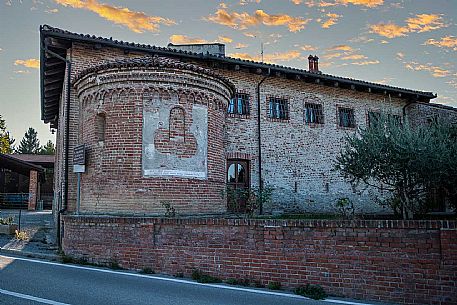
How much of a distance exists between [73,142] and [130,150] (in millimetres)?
3481

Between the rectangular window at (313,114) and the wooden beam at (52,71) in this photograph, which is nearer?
the wooden beam at (52,71)

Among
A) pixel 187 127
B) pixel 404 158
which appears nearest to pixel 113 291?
pixel 187 127

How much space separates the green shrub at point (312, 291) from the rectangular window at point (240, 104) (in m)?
11.3

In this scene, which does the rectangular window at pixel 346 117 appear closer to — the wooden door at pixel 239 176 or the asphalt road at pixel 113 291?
the wooden door at pixel 239 176

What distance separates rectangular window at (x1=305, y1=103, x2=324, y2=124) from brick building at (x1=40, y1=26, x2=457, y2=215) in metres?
0.05

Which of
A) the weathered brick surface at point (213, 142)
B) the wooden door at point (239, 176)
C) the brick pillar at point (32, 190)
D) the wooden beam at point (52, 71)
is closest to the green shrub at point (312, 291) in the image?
the weathered brick surface at point (213, 142)

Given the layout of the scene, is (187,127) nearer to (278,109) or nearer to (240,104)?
(240,104)

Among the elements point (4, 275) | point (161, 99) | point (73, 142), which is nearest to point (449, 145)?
point (161, 99)

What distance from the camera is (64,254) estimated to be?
394 inches

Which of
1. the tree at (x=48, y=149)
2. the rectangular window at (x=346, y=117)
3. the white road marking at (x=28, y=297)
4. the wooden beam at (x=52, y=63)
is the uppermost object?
the tree at (x=48, y=149)

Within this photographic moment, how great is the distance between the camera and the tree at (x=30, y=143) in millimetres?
79681

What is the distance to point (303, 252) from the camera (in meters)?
7.03

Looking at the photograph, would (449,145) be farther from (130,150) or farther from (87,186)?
(87,186)

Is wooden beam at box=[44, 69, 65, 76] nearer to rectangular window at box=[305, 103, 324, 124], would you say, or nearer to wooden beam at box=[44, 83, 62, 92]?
wooden beam at box=[44, 83, 62, 92]
